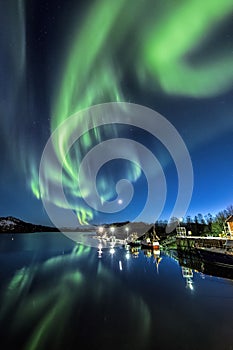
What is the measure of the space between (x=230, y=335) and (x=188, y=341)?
248 cm

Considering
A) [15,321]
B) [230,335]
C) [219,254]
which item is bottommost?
[15,321]

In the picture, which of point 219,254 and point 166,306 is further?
point 219,254

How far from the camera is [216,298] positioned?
16281mm

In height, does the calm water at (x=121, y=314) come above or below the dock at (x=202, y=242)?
below

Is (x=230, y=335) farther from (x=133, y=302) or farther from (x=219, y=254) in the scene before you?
(x=219, y=254)

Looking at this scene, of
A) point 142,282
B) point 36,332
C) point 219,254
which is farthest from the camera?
point 219,254

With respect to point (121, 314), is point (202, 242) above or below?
above

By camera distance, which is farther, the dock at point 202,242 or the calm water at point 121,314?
the dock at point 202,242

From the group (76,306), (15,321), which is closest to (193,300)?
(76,306)

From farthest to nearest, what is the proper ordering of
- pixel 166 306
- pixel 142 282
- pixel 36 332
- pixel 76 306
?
pixel 142 282
pixel 76 306
pixel 166 306
pixel 36 332

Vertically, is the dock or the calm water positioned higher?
the dock

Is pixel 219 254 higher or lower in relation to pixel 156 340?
higher

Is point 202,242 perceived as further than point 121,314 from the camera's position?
Yes

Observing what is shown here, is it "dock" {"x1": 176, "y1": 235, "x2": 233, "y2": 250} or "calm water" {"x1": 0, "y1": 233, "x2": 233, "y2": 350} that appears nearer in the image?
"calm water" {"x1": 0, "y1": 233, "x2": 233, "y2": 350}
